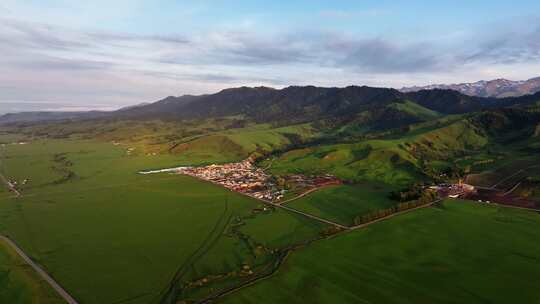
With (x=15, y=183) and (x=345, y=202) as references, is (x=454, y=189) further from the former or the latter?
(x=15, y=183)

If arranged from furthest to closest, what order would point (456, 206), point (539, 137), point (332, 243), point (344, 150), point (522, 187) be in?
1. point (344, 150)
2. point (539, 137)
3. point (522, 187)
4. point (456, 206)
5. point (332, 243)

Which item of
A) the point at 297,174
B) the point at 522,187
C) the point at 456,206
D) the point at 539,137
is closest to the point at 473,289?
the point at 456,206

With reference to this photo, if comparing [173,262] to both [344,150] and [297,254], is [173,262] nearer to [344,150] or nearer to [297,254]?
[297,254]

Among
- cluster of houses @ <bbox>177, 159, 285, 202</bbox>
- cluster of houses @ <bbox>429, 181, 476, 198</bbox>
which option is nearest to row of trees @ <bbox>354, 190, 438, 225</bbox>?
cluster of houses @ <bbox>429, 181, 476, 198</bbox>

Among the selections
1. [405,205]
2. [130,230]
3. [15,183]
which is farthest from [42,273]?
[15,183]

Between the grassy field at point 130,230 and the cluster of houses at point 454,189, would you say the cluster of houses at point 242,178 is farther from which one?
the cluster of houses at point 454,189

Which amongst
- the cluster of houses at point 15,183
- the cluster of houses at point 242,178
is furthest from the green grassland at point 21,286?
the cluster of houses at point 15,183
